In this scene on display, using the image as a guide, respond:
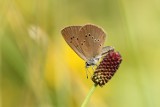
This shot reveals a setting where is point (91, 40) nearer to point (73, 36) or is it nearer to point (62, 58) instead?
point (73, 36)

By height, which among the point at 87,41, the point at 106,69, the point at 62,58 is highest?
the point at 62,58

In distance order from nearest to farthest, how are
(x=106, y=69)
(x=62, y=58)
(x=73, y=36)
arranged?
(x=106, y=69) < (x=73, y=36) < (x=62, y=58)

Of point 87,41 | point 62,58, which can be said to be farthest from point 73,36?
point 62,58

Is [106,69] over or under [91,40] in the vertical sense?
under

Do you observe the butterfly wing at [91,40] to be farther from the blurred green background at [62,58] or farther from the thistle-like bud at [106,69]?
the blurred green background at [62,58]

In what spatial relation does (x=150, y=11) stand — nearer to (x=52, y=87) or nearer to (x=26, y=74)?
(x=52, y=87)

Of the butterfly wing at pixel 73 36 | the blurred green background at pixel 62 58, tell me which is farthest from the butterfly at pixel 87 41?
the blurred green background at pixel 62 58

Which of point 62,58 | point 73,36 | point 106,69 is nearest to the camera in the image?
point 106,69

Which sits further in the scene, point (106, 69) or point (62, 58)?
point (62, 58)
